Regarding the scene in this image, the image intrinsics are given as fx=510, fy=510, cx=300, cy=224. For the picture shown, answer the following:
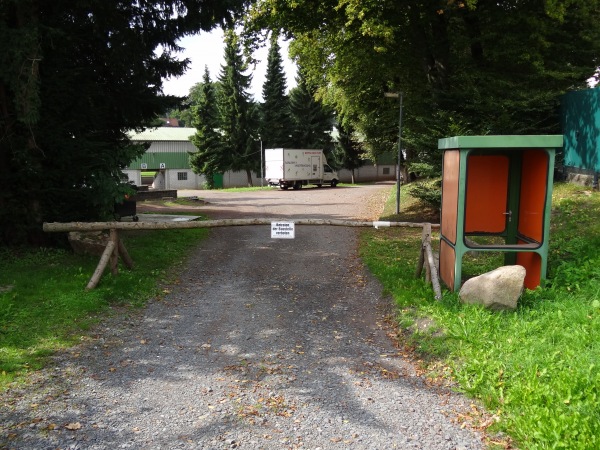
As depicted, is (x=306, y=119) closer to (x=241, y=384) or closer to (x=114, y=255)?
(x=114, y=255)

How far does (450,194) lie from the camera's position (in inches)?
340

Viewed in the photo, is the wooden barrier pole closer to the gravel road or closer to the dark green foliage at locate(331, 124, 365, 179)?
the gravel road

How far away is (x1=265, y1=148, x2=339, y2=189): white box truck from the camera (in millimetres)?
41094

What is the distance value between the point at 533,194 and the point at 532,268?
1.25m

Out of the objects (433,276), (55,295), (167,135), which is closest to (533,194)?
(433,276)

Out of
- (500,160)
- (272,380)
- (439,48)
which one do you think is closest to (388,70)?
(439,48)

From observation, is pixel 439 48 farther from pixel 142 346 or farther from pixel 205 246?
pixel 142 346

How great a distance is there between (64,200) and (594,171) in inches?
578

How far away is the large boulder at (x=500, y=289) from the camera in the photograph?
7047 millimetres

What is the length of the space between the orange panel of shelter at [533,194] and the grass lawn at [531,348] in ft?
2.51

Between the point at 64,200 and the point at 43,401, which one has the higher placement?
the point at 64,200

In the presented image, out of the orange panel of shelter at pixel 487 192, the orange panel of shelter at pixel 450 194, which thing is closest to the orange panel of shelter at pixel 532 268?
the orange panel of shelter at pixel 487 192

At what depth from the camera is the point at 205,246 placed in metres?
14.2

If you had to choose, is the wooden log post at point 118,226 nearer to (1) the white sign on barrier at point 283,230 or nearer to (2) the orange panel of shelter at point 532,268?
(1) the white sign on barrier at point 283,230
